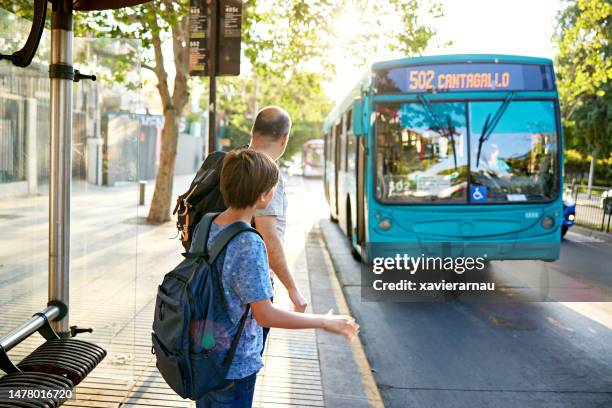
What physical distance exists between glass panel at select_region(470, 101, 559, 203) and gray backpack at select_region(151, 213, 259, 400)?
6.73 meters

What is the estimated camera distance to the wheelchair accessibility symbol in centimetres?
877

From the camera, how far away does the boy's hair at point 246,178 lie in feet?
8.33

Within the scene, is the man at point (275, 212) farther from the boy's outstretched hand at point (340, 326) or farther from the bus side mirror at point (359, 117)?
the bus side mirror at point (359, 117)

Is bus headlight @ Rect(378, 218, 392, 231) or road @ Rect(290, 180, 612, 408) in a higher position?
bus headlight @ Rect(378, 218, 392, 231)

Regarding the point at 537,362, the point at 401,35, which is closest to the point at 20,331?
the point at 537,362

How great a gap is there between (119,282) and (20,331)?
1.59 m

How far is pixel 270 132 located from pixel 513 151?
19.5ft

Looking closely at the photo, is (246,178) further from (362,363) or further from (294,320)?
(362,363)

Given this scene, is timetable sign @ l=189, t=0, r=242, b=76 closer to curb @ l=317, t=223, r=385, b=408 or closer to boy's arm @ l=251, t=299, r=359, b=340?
curb @ l=317, t=223, r=385, b=408

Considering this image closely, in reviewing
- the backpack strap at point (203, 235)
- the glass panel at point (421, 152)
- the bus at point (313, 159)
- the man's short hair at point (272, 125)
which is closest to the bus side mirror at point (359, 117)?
the glass panel at point (421, 152)

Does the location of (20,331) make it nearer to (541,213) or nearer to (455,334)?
(455,334)

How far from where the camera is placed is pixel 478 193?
8.77 m

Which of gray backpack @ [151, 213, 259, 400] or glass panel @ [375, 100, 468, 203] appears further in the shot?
glass panel @ [375, 100, 468, 203]

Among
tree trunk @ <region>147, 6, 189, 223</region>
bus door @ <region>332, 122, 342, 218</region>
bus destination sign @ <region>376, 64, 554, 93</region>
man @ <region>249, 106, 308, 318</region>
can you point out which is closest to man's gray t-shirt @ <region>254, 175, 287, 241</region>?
man @ <region>249, 106, 308, 318</region>
